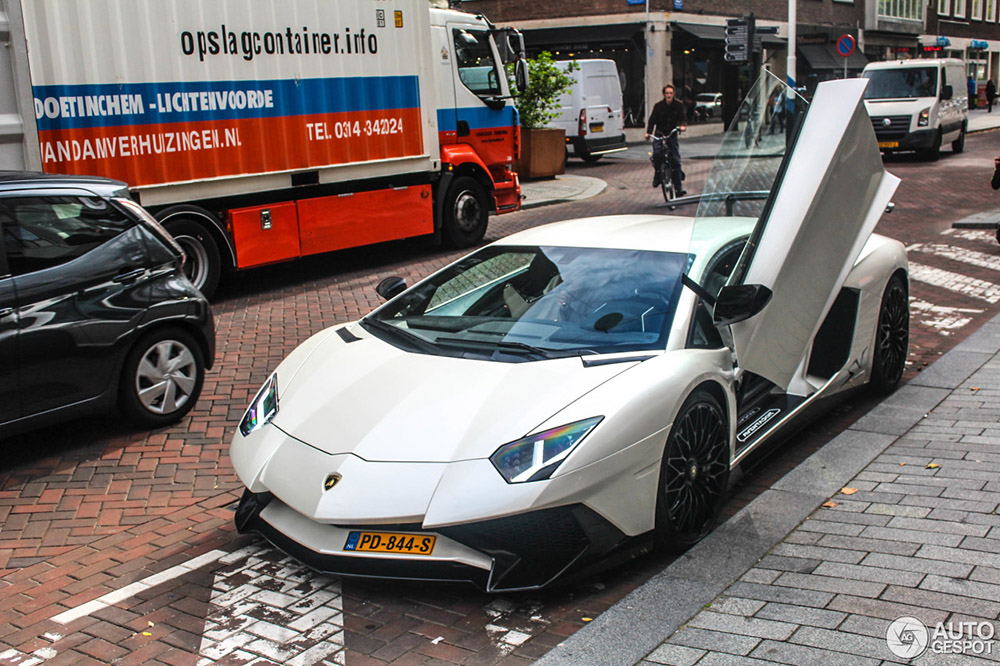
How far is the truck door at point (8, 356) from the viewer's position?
17.5ft

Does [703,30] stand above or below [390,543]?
above

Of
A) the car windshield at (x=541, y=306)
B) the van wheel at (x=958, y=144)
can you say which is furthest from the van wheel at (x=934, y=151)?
the car windshield at (x=541, y=306)

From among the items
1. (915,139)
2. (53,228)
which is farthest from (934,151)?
(53,228)

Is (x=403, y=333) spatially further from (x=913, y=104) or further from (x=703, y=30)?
(x=703, y=30)

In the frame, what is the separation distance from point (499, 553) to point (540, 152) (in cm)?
1898

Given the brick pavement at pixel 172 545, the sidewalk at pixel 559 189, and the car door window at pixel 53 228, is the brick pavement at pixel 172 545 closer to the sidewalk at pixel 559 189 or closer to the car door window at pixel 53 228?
the car door window at pixel 53 228

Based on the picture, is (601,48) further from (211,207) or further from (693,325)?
(693,325)

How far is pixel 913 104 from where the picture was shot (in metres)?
24.1

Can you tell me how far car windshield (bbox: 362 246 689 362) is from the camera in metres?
4.47

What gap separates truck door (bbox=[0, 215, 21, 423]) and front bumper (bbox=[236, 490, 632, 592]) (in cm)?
241

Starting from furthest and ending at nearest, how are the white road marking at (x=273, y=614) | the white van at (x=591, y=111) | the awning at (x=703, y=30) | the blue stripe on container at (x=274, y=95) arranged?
the awning at (x=703, y=30)
the white van at (x=591, y=111)
the blue stripe on container at (x=274, y=95)
the white road marking at (x=273, y=614)

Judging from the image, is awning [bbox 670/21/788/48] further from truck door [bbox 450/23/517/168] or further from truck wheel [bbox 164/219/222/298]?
truck wheel [bbox 164/219/222/298]

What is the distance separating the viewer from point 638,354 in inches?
169

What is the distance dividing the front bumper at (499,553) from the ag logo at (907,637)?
3.32 ft
